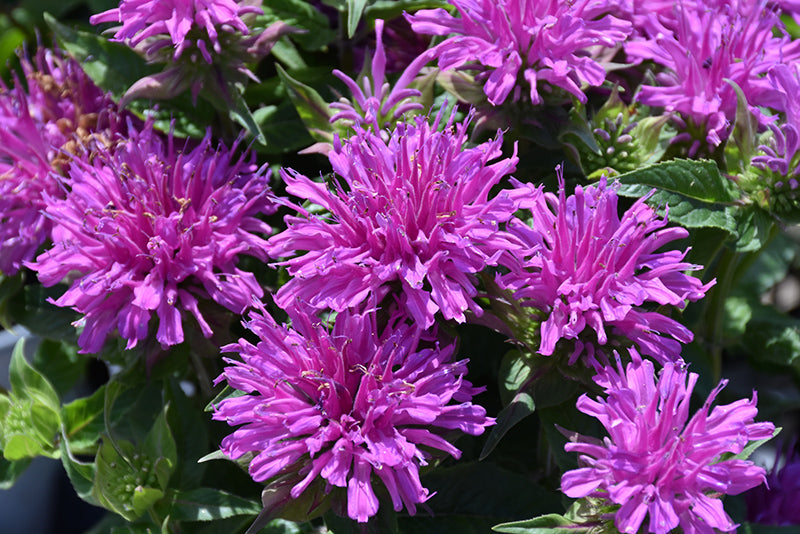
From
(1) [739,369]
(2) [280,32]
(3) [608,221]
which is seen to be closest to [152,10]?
(2) [280,32]

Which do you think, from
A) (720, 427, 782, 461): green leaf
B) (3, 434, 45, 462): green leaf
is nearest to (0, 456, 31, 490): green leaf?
(3, 434, 45, 462): green leaf

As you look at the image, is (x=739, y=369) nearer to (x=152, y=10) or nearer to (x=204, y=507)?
(x=204, y=507)

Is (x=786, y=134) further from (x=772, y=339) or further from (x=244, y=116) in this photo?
(x=244, y=116)

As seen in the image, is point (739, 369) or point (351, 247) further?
point (739, 369)

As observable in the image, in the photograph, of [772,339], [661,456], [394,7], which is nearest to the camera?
[661,456]

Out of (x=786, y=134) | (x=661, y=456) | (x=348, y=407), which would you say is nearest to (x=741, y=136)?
(x=786, y=134)
